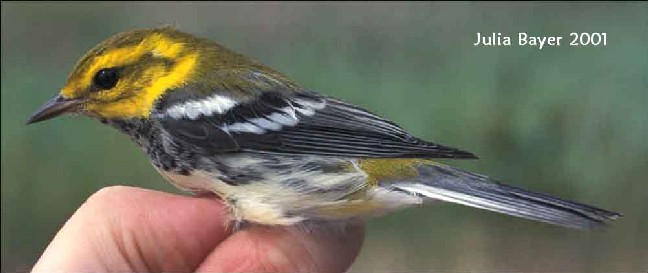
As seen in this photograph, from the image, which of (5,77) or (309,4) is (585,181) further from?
(5,77)

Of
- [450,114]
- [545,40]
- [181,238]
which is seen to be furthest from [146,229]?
[545,40]

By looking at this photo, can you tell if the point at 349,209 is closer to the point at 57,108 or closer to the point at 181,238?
the point at 181,238

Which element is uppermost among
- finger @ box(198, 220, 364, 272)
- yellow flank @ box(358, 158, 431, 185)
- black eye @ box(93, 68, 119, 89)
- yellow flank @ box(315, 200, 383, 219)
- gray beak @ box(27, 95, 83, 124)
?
black eye @ box(93, 68, 119, 89)

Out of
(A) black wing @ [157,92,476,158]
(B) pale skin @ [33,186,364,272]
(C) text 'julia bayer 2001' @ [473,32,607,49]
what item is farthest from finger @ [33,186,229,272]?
(C) text 'julia bayer 2001' @ [473,32,607,49]

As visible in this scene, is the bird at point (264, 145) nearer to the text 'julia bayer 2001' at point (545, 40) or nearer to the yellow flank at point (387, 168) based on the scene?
the yellow flank at point (387, 168)

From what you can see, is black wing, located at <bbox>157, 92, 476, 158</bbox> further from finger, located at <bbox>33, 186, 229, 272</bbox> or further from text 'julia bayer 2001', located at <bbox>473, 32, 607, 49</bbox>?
text 'julia bayer 2001', located at <bbox>473, 32, 607, 49</bbox>

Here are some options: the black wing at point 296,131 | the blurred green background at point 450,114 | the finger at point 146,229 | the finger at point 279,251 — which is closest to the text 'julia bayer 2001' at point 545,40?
the blurred green background at point 450,114
